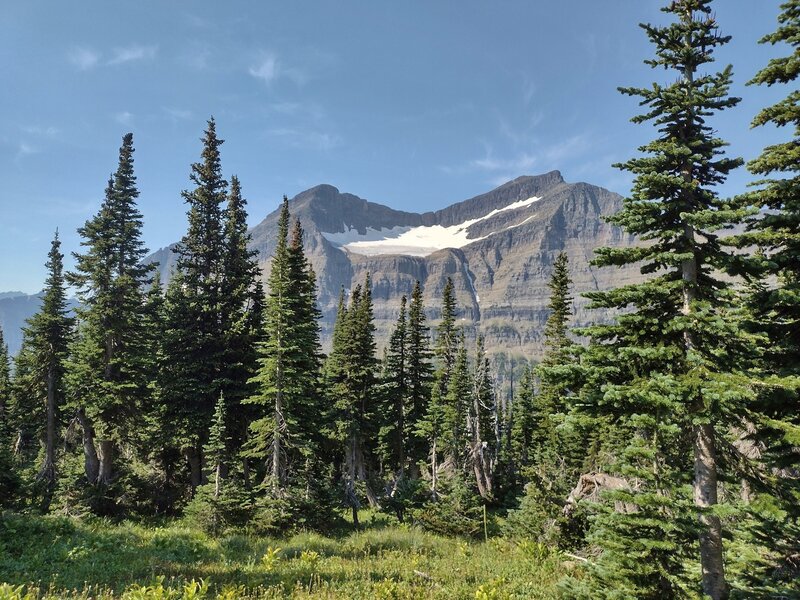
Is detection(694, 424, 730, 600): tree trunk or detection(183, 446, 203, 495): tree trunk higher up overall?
detection(694, 424, 730, 600): tree trunk

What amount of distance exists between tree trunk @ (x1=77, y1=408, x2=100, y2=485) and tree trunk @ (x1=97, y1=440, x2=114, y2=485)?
374 millimetres

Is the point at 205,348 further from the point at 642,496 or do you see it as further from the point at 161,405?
the point at 642,496

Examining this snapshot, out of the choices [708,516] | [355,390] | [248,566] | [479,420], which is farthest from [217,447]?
[479,420]

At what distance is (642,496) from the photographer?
7957mm

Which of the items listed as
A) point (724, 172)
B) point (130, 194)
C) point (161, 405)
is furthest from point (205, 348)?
point (724, 172)

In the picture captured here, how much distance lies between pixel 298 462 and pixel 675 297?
22.5m

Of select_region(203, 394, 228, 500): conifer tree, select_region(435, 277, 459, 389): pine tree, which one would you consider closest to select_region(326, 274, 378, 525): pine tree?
select_region(435, 277, 459, 389): pine tree

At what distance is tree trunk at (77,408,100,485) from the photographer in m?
25.3

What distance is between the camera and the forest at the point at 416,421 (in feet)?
27.1

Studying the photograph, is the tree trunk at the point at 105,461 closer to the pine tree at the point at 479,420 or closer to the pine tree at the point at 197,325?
the pine tree at the point at 197,325

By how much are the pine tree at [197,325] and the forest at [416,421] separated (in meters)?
0.15

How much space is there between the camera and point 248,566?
13516 millimetres

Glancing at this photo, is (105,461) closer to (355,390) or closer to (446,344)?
(355,390)

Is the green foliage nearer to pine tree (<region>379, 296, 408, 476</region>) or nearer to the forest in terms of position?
the forest
